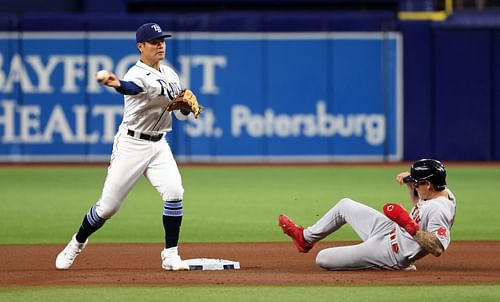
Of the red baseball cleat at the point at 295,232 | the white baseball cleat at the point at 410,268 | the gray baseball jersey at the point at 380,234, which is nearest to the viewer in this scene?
the gray baseball jersey at the point at 380,234

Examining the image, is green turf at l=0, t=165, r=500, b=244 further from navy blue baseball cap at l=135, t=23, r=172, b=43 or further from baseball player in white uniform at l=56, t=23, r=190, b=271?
navy blue baseball cap at l=135, t=23, r=172, b=43

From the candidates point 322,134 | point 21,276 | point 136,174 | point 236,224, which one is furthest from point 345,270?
point 322,134

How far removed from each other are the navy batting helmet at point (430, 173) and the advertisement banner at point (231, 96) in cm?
1244

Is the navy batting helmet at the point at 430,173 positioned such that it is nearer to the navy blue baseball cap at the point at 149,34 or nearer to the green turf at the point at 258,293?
the green turf at the point at 258,293

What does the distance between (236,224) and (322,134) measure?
28.4 feet

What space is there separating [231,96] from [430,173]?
12.6 metres

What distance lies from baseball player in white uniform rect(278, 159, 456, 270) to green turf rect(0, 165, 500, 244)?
2618 millimetres

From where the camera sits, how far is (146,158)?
8.48 meters

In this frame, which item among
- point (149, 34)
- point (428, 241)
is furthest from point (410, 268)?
point (149, 34)

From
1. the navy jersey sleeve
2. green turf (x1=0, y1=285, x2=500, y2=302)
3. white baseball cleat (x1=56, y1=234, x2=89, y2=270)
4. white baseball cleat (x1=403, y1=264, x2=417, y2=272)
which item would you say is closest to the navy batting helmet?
white baseball cleat (x1=403, y1=264, x2=417, y2=272)

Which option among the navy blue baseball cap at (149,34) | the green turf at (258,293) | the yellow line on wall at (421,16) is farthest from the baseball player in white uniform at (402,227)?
the yellow line on wall at (421,16)

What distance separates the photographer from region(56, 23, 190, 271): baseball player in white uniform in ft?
27.7

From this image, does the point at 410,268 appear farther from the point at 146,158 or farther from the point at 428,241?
the point at 146,158

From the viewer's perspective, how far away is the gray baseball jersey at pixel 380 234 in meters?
8.02
